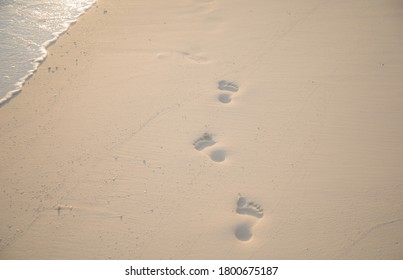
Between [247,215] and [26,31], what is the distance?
4702 millimetres

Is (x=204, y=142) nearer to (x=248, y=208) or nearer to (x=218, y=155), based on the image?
(x=218, y=155)

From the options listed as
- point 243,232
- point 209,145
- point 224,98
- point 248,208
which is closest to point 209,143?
point 209,145

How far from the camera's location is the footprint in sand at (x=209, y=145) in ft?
14.0

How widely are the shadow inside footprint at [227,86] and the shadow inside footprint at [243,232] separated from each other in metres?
2.03

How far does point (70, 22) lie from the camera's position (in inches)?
243

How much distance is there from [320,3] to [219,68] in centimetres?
267

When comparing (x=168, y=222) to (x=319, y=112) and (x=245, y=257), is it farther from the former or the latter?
(x=319, y=112)

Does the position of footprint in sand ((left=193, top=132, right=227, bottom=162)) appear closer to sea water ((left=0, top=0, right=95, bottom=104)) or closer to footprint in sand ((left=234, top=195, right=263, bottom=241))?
footprint in sand ((left=234, top=195, right=263, bottom=241))

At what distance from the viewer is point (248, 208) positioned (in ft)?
12.6

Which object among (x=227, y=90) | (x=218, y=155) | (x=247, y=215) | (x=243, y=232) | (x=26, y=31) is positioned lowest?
(x=243, y=232)

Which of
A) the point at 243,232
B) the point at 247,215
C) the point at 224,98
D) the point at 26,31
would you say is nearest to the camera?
the point at 243,232

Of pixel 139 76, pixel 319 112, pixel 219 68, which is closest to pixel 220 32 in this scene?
pixel 219 68

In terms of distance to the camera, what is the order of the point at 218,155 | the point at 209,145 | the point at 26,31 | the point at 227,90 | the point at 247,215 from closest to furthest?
the point at 247,215 < the point at 218,155 < the point at 209,145 < the point at 227,90 < the point at 26,31

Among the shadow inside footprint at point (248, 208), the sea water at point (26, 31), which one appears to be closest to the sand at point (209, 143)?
the shadow inside footprint at point (248, 208)
